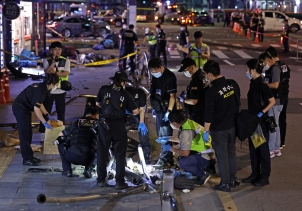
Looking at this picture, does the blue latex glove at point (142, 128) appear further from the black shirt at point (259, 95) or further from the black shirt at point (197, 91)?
the black shirt at point (259, 95)

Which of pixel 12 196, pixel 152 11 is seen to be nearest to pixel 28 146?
pixel 12 196

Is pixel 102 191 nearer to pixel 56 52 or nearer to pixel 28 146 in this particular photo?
pixel 28 146

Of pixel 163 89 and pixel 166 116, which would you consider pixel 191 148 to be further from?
pixel 163 89

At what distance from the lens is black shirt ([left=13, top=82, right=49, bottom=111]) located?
9.19 meters


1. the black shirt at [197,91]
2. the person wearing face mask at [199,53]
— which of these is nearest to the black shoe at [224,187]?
the black shirt at [197,91]

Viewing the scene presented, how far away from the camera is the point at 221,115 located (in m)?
8.28

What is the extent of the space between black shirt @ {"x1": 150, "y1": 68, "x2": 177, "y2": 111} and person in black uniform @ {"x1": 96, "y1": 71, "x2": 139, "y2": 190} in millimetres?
1281

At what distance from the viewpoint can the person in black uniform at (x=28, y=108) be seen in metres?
9.21

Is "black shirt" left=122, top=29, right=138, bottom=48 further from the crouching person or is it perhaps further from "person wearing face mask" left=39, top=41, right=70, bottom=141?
the crouching person

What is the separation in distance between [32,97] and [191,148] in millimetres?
2567

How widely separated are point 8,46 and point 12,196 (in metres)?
14.4

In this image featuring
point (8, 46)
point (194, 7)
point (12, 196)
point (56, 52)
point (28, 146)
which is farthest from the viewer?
point (194, 7)

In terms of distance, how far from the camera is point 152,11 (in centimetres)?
7331

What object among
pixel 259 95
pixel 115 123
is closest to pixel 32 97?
pixel 115 123
